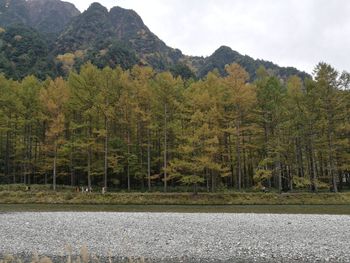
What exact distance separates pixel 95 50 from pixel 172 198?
87.1 metres

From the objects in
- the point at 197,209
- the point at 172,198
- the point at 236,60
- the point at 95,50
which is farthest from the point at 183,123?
the point at 236,60

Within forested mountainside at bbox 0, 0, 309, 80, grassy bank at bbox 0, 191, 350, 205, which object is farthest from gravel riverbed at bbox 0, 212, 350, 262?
forested mountainside at bbox 0, 0, 309, 80

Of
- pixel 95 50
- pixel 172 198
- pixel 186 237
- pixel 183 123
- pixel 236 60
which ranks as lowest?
pixel 186 237

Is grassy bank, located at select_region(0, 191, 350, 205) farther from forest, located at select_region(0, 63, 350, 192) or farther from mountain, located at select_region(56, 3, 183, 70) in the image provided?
mountain, located at select_region(56, 3, 183, 70)

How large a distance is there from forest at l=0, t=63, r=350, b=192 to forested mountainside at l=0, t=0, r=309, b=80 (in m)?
41.3

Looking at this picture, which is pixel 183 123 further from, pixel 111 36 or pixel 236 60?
pixel 236 60

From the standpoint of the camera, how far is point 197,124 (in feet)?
121

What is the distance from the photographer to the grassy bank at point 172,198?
33250mm

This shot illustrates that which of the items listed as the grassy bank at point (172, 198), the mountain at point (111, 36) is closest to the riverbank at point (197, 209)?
the grassy bank at point (172, 198)

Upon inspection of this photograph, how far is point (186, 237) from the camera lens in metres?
15.2

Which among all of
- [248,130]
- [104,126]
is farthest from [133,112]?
[248,130]

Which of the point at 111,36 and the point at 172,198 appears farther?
the point at 111,36

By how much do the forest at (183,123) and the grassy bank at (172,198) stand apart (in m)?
2.30

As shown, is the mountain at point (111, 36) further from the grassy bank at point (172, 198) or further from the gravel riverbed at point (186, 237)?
the gravel riverbed at point (186, 237)
